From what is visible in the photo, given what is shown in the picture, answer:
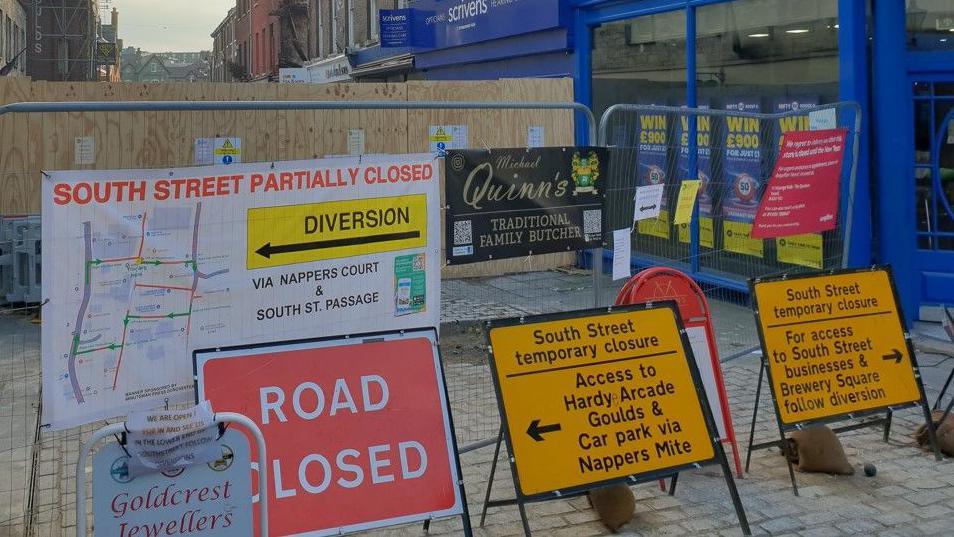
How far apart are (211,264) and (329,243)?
25.3 inches

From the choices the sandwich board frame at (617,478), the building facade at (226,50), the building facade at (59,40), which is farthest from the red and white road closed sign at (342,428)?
the building facade at (226,50)

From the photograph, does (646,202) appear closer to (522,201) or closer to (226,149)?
(522,201)

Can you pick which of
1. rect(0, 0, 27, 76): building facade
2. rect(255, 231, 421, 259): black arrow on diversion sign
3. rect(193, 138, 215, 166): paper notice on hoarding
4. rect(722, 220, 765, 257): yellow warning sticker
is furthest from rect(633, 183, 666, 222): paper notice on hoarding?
rect(0, 0, 27, 76): building facade

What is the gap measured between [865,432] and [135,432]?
4846 mm

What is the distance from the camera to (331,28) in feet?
97.5

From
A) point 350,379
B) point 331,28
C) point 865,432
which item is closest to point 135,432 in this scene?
point 350,379

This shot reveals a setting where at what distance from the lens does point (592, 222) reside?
6.34 meters

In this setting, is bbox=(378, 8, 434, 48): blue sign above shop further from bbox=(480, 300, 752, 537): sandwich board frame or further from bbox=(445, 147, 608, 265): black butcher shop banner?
bbox=(480, 300, 752, 537): sandwich board frame

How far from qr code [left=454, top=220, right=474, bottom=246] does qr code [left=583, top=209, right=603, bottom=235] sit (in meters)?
0.85

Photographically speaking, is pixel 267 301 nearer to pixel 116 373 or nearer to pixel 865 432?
pixel 116 373

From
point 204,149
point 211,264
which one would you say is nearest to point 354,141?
point 204,149

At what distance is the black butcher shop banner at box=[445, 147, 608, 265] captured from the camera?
19.0ft

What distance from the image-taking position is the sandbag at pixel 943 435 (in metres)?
6.06

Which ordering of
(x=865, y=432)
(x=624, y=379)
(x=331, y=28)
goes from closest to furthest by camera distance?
1. (x=624, y=379)
2. (x=865, y=432)
3. (x=331, y=28)
